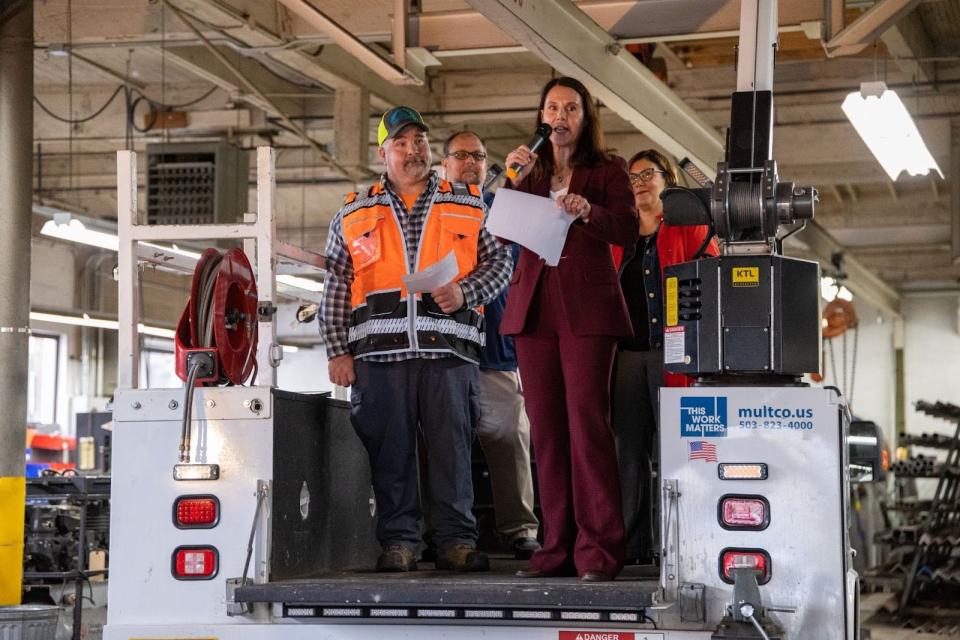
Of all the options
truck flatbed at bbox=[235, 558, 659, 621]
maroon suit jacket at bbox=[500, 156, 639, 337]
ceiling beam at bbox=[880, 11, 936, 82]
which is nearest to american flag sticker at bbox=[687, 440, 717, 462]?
truck flatbed at bbox=[235, 558, 659, 621]

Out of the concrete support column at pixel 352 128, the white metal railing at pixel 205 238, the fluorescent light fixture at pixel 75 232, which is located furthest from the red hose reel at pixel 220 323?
the concrete support column at pixel 352 128

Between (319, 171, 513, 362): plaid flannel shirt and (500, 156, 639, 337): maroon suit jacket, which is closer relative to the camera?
(500, 156, 639, 337): maroon suit jacket

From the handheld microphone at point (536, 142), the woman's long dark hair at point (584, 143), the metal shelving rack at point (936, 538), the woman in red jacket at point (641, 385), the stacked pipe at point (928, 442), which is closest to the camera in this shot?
the handheld microphone at point (536, 142)

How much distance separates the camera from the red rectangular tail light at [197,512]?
386 cm

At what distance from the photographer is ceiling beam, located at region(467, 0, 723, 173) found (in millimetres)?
7207

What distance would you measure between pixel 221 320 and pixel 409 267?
2.17ft

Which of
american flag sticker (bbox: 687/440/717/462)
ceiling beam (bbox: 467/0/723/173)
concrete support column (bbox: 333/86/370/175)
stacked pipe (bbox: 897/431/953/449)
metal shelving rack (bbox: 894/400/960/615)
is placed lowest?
metal shelving rack (bbox: 894/400/960/615)

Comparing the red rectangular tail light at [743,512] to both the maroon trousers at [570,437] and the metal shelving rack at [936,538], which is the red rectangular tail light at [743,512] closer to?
the maroon trousers at [570,437]

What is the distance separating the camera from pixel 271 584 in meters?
3.78

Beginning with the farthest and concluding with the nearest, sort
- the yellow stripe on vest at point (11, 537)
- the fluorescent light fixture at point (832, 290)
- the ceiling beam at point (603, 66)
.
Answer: the fluorescent light fixture at point (832, 290)
the yellow stripe on vest at point (11, 537)
the ceiling beam at point (603, 66)

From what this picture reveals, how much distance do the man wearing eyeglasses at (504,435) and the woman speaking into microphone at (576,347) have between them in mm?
1095

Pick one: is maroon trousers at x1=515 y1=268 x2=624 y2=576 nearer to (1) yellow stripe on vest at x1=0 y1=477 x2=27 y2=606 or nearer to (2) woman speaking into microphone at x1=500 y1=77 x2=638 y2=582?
(2) woman speaking into microphone at x1=500 y1=77 x2=638 y2=582

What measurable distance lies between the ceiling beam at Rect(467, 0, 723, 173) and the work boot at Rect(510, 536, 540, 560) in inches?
118

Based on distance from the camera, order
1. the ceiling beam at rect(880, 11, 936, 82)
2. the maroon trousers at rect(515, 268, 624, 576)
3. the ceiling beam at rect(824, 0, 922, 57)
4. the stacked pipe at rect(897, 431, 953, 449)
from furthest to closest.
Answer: the stacked pipe at rect(897, 431, 953, 449) < the ceiling beam at rect(880, 11, 936, 82) < the ceiling beam at rect(824, 0, 922, 57) < the maroon trousers at rect(515, 268, 624, 576)
